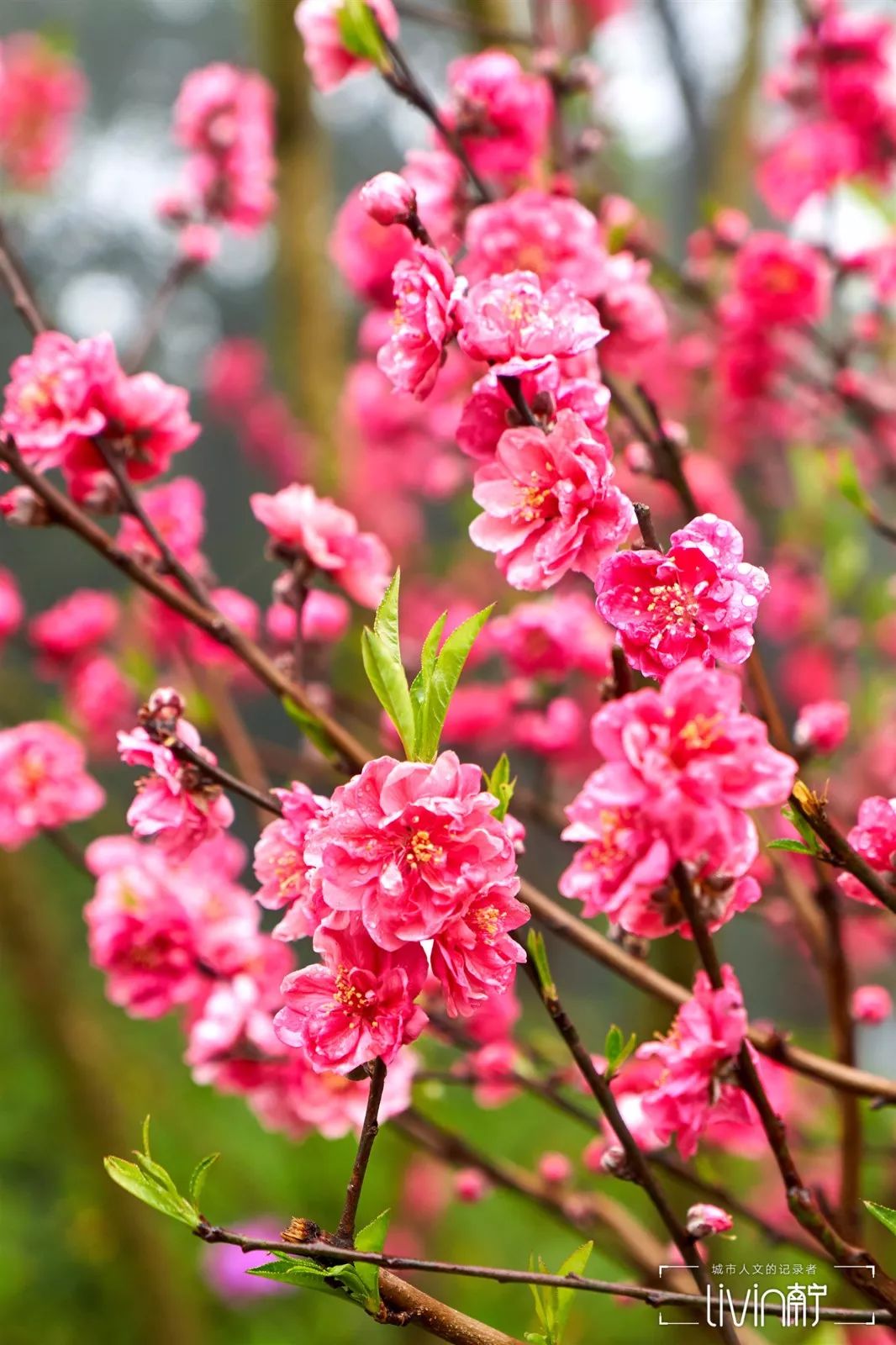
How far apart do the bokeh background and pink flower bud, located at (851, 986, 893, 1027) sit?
25cm

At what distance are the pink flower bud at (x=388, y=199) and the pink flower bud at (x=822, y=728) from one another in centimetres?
49

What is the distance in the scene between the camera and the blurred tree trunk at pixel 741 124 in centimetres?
227

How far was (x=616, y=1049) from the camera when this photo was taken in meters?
0.61

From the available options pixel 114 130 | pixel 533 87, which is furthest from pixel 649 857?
pixel 114 130

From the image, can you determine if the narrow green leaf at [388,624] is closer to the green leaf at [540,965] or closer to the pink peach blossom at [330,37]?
the green leaf at [540,965]

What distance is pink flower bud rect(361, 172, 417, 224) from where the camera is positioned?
2.22 ft

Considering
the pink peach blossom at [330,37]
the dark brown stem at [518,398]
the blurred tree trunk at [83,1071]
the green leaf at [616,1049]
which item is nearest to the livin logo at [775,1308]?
the green leaf at [616,1049]

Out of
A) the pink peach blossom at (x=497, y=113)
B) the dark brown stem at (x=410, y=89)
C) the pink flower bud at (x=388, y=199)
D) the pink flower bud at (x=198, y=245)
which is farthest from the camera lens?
the pink flower bud at (x=198, y=245)

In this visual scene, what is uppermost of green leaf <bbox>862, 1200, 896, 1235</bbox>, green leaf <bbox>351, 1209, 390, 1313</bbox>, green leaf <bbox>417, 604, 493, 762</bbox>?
green leaf <bbox>417, 604, 493, 762</bbox>

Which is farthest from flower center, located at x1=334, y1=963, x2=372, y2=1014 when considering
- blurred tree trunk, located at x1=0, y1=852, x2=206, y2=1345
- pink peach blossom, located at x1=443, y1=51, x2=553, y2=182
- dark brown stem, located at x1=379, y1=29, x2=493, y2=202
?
blurred tree trunk, located at x1=0, y1=852, x2=206, y2=1345

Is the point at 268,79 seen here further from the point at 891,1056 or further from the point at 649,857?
the point at 891,1056

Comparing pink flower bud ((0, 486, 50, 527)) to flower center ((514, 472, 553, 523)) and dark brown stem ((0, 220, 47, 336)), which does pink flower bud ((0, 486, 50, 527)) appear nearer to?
dark brown stem ((0, 220, 47, 336))

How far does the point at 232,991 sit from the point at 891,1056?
10.6 ft

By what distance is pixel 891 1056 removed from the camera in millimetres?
3588
